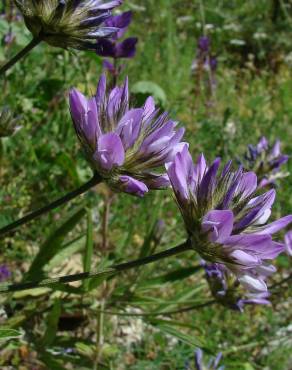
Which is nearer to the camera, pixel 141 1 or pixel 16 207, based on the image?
pixel 16 207

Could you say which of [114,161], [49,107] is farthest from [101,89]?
[49,107]

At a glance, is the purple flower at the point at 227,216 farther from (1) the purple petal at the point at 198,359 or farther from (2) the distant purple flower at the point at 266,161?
(2) the distant purple flower at the point at 266,161

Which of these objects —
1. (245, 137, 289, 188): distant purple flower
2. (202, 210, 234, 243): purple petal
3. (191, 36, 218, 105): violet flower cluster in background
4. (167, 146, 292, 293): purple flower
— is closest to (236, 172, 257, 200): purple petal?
(167, 146, 292, 293): purple flower

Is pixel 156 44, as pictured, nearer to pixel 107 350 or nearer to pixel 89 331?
pixel 89 331

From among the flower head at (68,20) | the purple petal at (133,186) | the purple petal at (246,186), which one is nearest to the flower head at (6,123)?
the flower head at (68,20)

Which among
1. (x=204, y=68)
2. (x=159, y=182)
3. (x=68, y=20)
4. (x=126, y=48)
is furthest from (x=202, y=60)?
(x=159, y=182)

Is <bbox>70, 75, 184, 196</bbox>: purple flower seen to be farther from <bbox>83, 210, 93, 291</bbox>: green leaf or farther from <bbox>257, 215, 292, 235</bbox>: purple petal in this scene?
<bbox>83, 210, 93, 291</bbox>: green leaf

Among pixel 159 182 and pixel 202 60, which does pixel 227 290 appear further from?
pixel 202 60
